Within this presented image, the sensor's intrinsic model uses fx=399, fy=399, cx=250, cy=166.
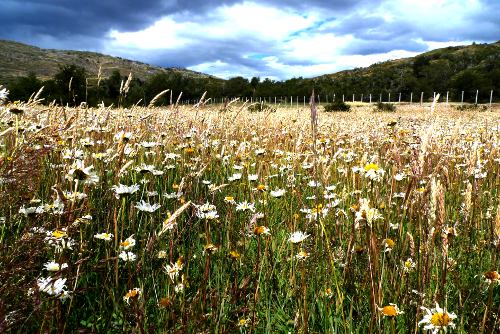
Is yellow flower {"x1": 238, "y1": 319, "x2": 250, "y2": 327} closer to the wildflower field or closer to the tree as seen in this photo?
the wildflower field

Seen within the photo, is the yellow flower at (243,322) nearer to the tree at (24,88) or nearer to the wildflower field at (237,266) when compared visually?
the wildflower field at (237,266)

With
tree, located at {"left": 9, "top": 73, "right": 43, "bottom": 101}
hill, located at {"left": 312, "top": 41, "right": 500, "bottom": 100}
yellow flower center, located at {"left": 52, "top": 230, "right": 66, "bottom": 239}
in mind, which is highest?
hill, located at {"left": 312, "top": 41, "right": 500, "bottom": 100}

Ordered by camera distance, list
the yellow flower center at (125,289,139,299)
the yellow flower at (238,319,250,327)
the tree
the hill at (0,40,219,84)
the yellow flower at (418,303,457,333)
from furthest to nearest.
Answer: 1. the hill at (0,40,219,84)
2. the tree
3. the yellow flower at (238,319,250,327)
4. the yellow flower center at (125,289,139,299)
5. the yellow flower at (418,303,457,333)

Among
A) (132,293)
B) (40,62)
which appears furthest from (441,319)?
(40,62)

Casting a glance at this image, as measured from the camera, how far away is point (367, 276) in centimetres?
199

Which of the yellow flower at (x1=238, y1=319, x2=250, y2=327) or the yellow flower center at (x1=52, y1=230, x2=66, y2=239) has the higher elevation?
the yellow flower center at (x1=52, y1=230, x2=66, y2=239)

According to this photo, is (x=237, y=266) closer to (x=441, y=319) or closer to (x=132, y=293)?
(x=132, y=293)

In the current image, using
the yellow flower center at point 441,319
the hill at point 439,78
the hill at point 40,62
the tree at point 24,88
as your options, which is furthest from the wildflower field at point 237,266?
the hill at point 40,62

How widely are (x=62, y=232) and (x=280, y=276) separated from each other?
1139 mm

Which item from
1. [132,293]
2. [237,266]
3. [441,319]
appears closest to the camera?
[441,319]

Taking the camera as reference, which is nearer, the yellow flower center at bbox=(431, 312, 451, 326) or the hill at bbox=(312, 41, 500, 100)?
the yellow flower center at bbox=(431, 312, 451, 326)

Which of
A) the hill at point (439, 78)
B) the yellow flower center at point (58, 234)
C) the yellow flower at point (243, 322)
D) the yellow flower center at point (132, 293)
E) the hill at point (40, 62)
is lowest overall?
the yellow flower at point (243, 322)

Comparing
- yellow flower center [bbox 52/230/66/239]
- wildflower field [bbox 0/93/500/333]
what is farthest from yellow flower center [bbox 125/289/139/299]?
yellow flower center [bbox 52/230/66/239]

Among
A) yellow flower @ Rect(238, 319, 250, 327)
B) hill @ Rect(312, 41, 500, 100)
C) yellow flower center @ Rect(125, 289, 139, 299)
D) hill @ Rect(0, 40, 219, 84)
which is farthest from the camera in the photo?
hill @ Rect(0, 40, 219, 84)
